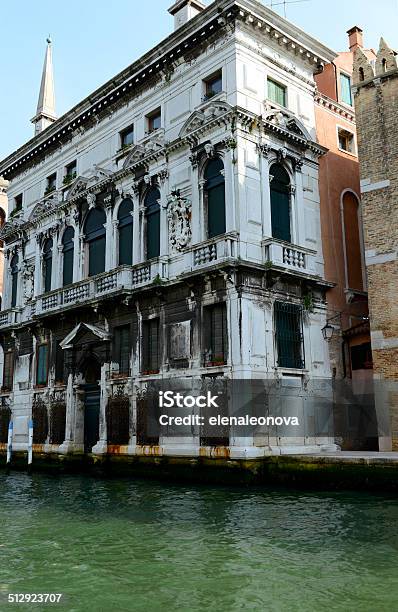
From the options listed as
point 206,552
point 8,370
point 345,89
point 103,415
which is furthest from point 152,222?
point 206,552

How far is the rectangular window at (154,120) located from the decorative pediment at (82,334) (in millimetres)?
5783

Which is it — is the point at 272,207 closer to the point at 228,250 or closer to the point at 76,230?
the point at 228,250

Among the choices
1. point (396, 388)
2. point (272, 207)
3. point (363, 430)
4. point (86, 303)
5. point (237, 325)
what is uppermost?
point (272, 207)

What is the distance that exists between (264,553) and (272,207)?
10.1 metres

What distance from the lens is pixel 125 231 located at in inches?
704

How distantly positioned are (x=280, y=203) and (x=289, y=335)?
132 inches

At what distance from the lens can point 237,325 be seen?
1370cm

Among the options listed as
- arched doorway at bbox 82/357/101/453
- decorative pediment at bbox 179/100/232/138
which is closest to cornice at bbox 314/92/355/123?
decorative pediment at bbox 179/100/232/138

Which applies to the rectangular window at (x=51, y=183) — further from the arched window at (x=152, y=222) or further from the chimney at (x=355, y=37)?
the chimney at (x=355, y=37)

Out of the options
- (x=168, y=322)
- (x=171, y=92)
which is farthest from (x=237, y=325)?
(x=171, y=92)

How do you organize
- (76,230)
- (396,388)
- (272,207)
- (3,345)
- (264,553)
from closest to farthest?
(264,553) → (396,388) → (272,207) → (76,230) → (3,345)

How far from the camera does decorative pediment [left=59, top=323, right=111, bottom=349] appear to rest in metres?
17.1

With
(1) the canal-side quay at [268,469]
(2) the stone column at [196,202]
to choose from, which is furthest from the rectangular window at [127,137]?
(1) the canal-side quay at [268,469]

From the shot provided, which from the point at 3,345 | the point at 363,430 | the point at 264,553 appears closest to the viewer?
the point at 264,553
